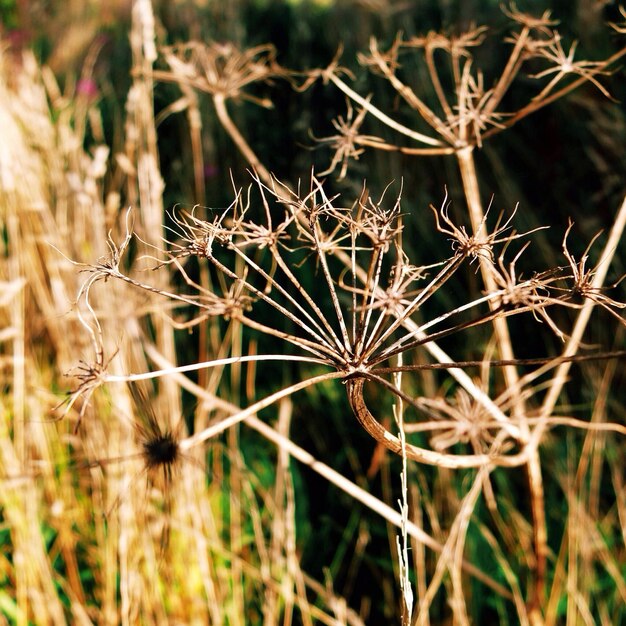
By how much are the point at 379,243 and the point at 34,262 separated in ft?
4.65

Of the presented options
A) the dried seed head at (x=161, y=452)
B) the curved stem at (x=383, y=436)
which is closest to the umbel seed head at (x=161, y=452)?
the dried seed head at (x=161, y=452)

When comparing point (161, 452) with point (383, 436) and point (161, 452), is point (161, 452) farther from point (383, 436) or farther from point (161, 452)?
point (383, 436)

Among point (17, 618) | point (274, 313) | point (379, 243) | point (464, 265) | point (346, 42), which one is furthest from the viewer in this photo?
point (346, 42)

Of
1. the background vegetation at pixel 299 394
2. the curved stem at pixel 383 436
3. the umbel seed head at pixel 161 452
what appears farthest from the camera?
the background vegetation at pixel 299 394

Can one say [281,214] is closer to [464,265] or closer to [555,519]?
[464,265]

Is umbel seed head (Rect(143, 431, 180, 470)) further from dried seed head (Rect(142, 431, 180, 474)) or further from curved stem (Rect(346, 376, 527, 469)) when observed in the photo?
curved stem (Rect(346, 376, 527, 469))

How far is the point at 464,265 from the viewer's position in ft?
7.12

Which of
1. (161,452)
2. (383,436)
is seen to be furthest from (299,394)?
(383,436)

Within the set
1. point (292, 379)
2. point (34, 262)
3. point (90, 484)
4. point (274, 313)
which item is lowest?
point (90, 484)

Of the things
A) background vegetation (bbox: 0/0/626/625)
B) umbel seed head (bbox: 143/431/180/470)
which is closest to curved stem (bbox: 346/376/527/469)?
background vegetation (bbox: 0/0/626/625)

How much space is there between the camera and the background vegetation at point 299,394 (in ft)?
3.75

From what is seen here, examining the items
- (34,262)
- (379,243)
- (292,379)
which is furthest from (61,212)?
(379,243)

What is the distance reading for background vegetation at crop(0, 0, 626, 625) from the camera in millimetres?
1143

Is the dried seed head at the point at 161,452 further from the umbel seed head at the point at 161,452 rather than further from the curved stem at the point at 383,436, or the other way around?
the curved stem at the point at 383,436
